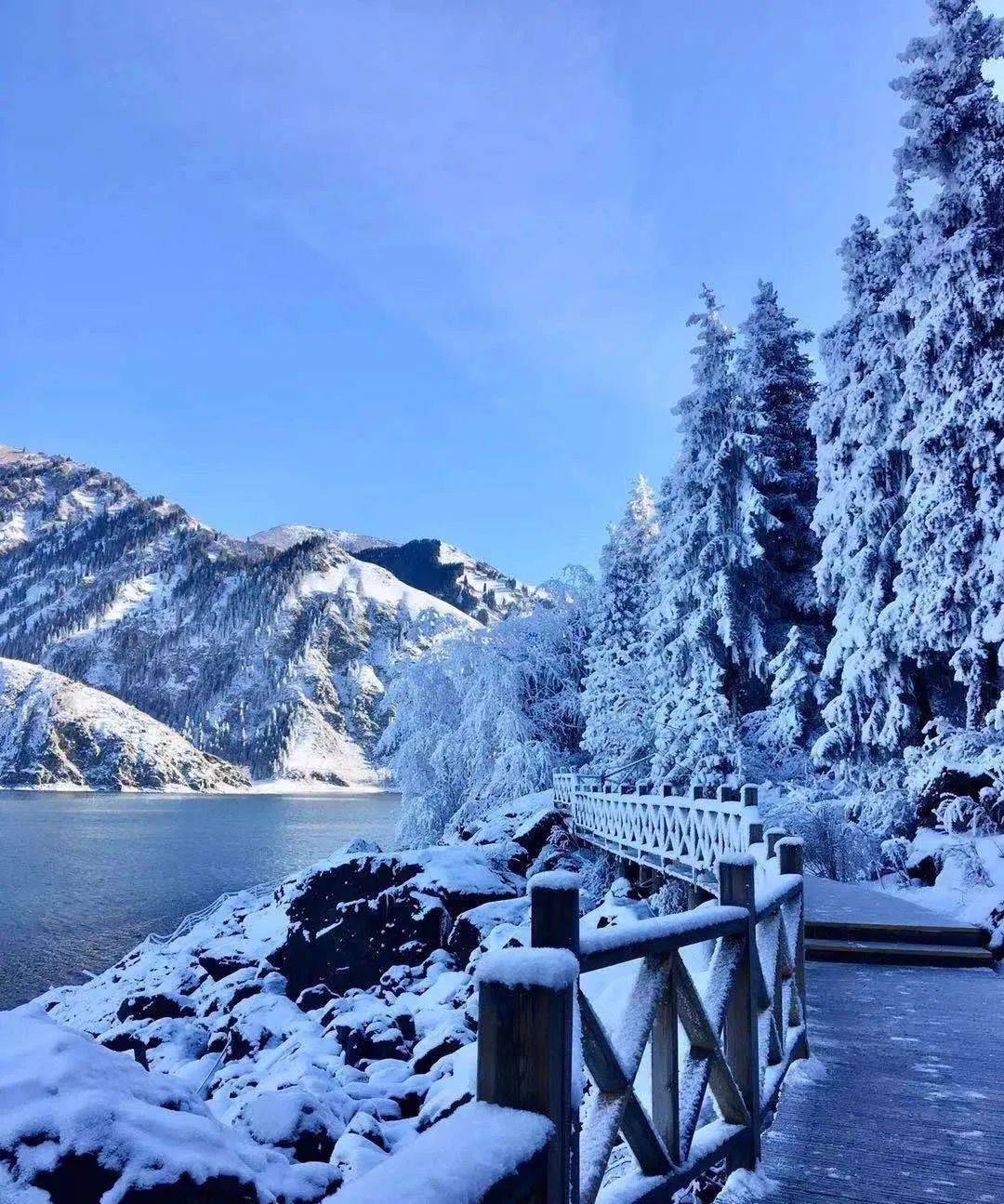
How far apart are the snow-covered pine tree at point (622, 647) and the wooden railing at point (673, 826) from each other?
306cm

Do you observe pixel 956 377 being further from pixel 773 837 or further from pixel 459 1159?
pixel 459 1159

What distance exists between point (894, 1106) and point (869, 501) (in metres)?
13.7

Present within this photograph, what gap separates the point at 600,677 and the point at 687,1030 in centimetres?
2121

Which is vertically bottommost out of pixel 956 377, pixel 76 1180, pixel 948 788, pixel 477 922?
pixel 477 922

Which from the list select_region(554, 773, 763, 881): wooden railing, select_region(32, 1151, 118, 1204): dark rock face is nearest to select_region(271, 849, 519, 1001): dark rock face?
select_region(554, 773, 763, 881): wooden railing

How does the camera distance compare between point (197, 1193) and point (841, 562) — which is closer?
point (197, 1193)

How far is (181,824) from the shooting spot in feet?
218

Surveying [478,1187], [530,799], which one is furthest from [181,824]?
[478,1187]

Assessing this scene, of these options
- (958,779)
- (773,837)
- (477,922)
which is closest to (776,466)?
(958,779)

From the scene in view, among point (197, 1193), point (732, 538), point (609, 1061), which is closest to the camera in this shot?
point (609, 1061)

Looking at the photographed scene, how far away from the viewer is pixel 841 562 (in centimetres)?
1648

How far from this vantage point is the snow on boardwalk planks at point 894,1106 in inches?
129

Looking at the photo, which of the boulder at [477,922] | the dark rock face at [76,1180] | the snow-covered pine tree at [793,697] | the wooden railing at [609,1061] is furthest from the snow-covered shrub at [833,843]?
the dark rock face at [76,1180]

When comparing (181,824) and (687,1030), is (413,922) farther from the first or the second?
(181,824)
